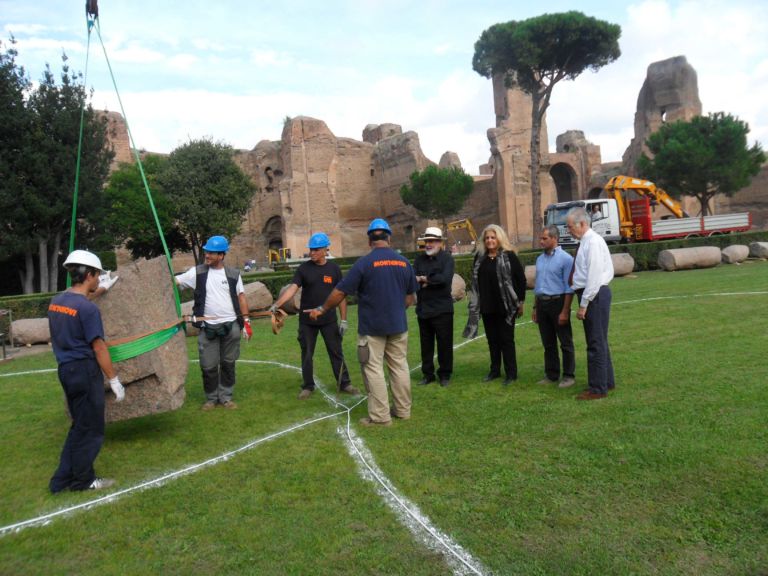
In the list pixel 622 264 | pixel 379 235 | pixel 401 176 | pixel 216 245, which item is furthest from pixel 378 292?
pixel 401 176

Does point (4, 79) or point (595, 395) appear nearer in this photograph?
point (595, 395)

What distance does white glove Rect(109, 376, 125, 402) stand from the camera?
12.9 ft

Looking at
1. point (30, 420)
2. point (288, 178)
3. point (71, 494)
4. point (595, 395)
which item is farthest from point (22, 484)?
point (288, 178)

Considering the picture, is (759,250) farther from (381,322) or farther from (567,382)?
(381,322)

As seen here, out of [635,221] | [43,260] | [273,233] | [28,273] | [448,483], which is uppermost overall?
[273,233]

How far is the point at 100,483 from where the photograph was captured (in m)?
3.84

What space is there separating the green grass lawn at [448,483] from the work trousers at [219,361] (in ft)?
0.77

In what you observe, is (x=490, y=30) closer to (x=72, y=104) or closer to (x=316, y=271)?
(x=72, y=104)

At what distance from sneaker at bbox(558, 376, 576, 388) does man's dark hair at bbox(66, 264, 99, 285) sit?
412cm

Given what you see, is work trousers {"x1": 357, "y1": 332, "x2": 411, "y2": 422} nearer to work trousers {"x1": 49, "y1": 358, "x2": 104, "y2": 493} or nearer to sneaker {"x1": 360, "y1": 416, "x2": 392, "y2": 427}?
sneaker {"x1": 360, "y1": 416, "x2": 392, "y2": 427}

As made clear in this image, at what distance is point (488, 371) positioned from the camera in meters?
6.57

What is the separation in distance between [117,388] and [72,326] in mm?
507

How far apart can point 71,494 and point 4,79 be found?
19.6 meters

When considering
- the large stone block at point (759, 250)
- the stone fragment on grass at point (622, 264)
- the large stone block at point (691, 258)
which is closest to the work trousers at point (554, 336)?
the stone fragment on grass at point (622, 264)
